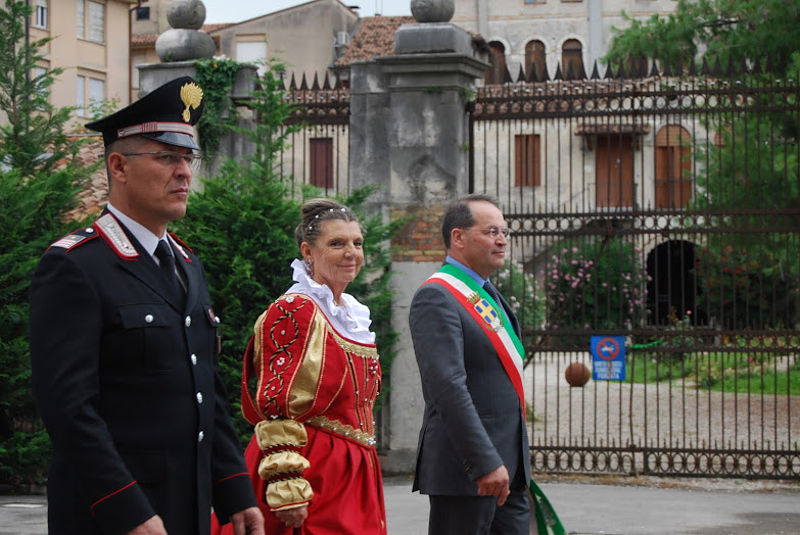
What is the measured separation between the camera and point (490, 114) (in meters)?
9.91

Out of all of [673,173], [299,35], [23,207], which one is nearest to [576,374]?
[673,173]

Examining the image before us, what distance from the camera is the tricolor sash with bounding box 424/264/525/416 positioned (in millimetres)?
4676

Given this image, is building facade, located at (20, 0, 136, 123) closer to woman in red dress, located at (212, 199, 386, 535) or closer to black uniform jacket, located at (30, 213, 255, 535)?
woman in red dress, located at (212, 199, 386, 535)

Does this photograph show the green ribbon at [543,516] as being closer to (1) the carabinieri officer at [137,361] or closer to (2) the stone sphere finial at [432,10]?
(1) the carabinieri officer at [137,361]

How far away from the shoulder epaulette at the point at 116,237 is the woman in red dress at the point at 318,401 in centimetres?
126

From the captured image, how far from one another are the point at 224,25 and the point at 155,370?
41103mm

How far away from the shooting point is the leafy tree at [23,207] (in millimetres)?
8414

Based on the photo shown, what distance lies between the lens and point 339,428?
4.28m

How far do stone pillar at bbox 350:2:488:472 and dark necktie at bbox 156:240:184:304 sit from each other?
21.6 ft

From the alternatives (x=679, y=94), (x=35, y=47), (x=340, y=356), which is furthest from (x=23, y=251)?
(x=679, y=94)

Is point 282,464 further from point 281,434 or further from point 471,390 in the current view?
point 471,390

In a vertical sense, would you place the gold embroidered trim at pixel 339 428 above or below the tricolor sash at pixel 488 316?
below

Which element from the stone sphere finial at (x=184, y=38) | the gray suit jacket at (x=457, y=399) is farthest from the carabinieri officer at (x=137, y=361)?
the stone sphere finial at (x=184, y=38)

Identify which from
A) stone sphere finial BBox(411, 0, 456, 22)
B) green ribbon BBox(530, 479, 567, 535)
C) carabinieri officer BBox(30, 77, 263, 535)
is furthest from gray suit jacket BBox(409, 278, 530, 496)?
stone sphere finial BBox(411, 0, 456, 22)
